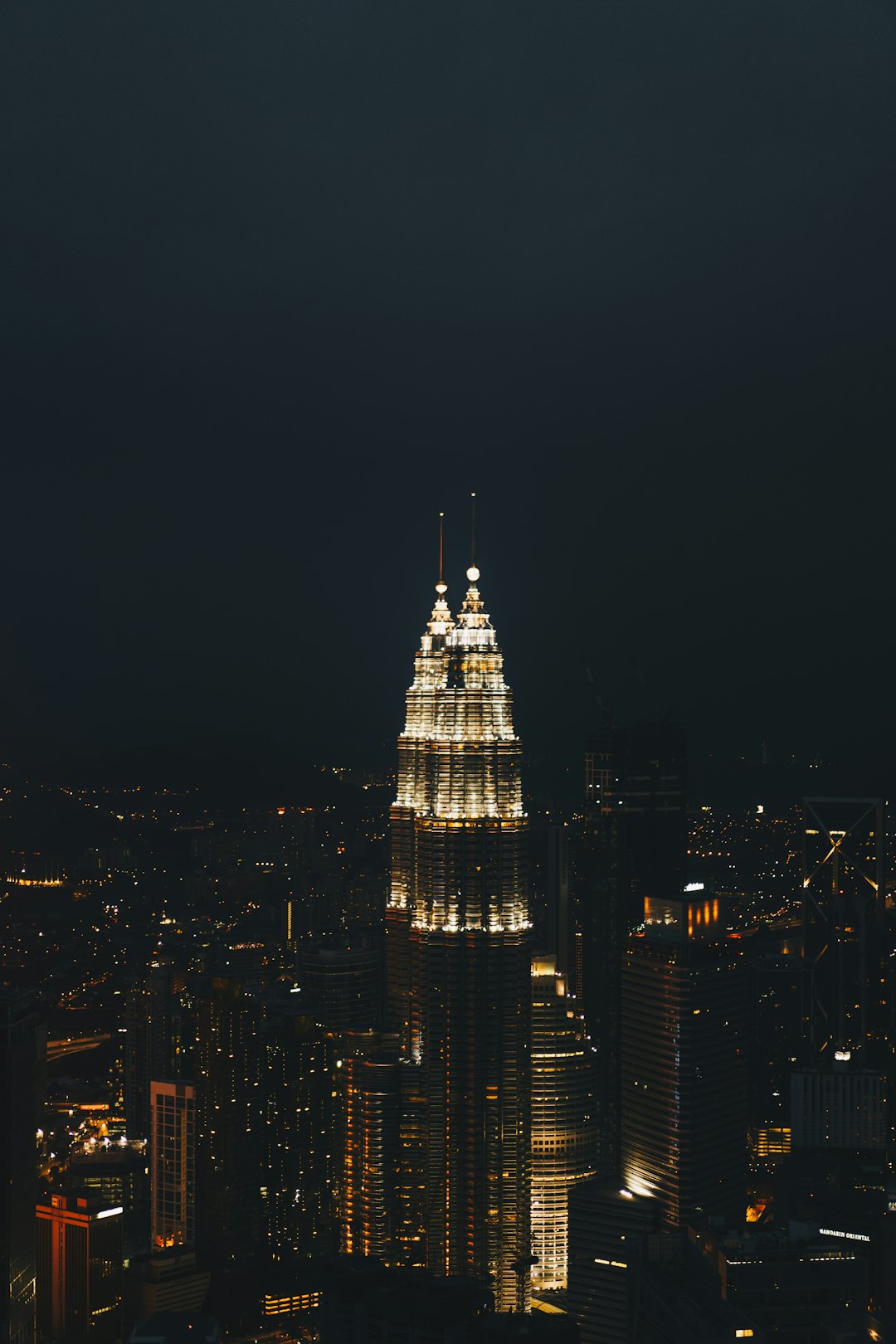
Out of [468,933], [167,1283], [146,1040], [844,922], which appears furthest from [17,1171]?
[844,922]

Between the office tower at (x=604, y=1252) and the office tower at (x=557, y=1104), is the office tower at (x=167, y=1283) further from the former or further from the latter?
the office tower at (x=557, y=1104)

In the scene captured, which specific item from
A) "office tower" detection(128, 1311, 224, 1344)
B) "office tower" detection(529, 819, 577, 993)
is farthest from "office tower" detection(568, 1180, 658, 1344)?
"office tower" detection(128, 1311, 224, 1344)

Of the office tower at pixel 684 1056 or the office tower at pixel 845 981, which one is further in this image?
the office tower at pixel 845 981

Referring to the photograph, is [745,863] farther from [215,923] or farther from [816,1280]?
[816,1280]

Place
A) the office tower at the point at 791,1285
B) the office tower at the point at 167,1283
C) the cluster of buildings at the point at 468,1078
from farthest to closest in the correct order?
the cluster of buildings at the point at 468,1078 < the office tower at the point at 167,1283 < the office tower at the point at 791,1285

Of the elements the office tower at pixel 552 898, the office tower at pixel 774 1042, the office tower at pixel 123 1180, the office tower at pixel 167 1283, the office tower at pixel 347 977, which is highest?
the office tower at pixel 552 898

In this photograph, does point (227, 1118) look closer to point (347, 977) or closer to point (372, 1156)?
point (372, 1156)

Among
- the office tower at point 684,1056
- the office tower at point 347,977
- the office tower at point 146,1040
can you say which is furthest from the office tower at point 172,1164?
the office tower at point 684,1056

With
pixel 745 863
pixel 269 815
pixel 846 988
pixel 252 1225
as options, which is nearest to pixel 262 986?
pixel 269 815
